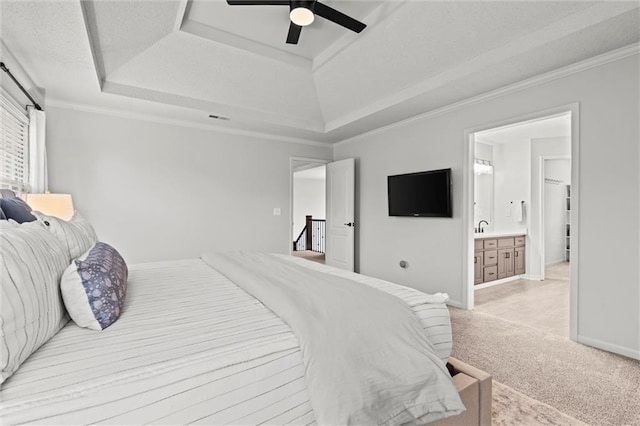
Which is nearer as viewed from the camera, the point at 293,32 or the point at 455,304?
the point at 293,32

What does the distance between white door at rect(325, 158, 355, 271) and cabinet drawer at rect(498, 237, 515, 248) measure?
7.98 feet

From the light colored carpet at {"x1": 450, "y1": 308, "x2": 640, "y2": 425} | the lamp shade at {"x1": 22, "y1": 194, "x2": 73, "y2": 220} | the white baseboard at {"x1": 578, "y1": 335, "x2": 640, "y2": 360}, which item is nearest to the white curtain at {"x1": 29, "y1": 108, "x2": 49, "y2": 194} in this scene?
the lamp shade at {"x1": 22, "y1": 194, "x2": 73, "y2": 220}

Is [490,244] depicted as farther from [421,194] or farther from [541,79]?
[541,79]

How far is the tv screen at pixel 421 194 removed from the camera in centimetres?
387

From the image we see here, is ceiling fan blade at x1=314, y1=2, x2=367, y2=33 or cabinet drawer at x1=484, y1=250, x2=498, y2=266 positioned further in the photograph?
cabinet drawer at x1=484, y1=250, x2=498, y2=266

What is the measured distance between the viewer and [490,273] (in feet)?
16.2

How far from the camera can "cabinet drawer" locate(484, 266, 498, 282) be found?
4.85 m

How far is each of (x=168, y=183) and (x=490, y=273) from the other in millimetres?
5162

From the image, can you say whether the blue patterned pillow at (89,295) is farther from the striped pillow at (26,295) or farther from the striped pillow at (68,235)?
the striped pillow at (68,235)

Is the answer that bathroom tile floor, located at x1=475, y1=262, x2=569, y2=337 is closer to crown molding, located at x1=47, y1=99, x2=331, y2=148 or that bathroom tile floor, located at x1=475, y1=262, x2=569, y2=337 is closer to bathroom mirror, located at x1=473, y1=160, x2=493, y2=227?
bathroom mirror, located at x1=473, y1=160, x2=493, y2=227

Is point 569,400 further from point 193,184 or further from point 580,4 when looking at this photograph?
point 193,184

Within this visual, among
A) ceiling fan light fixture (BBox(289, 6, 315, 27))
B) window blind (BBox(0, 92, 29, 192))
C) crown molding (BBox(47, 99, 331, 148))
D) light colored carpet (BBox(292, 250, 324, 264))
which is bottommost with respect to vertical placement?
light colored carpet (BBox(292, 250, 324, 264))

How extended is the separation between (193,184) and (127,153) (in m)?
0.92

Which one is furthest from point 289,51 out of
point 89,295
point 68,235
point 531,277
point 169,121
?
point 531,277
